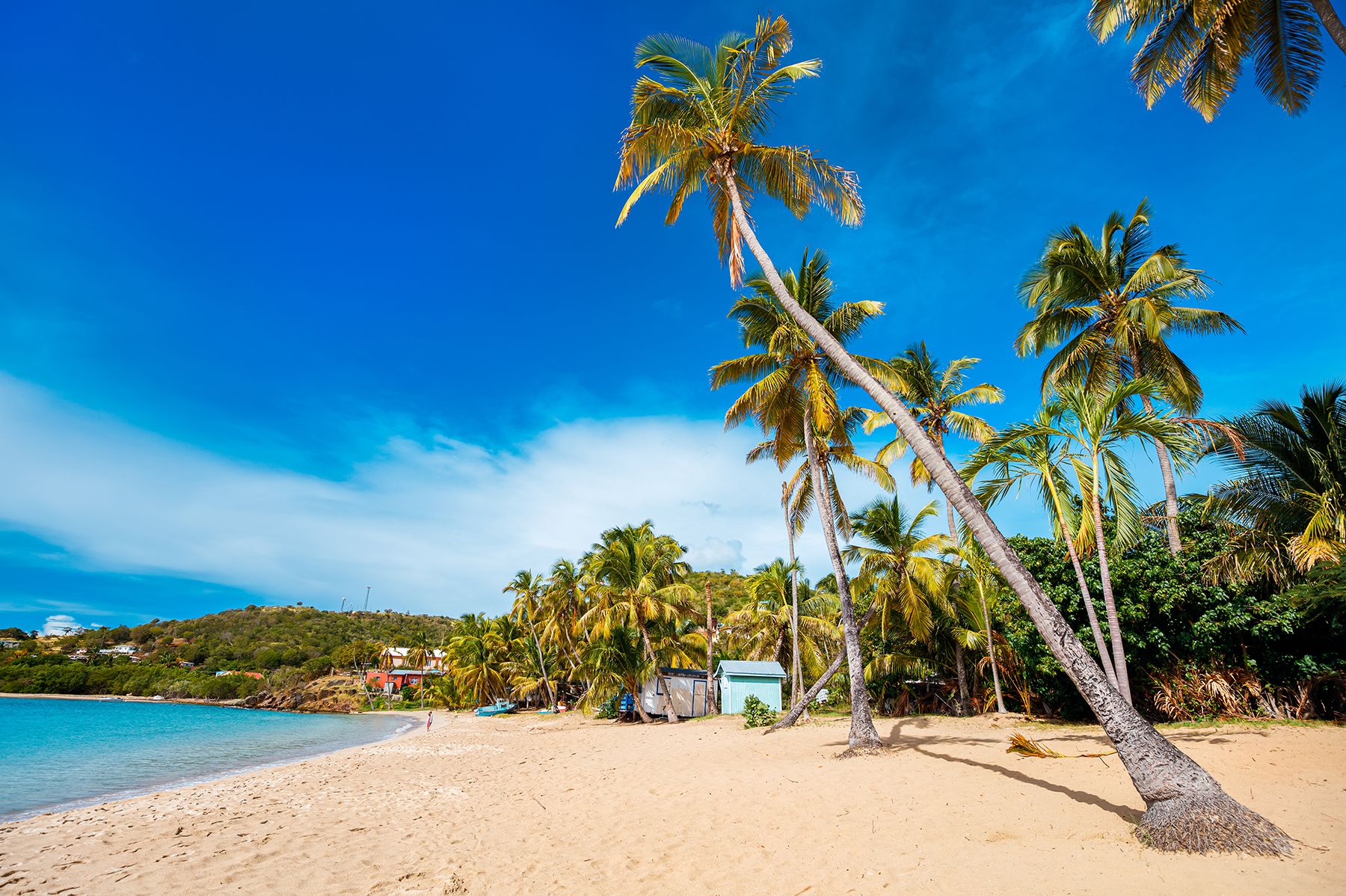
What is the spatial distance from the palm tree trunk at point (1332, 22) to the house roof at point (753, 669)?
2514 cm

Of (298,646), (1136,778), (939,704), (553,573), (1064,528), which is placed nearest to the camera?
(1136,778)

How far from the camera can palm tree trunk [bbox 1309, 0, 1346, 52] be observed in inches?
286

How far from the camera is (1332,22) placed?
7.28 metres

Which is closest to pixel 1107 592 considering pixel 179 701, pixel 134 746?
pixel 134 746

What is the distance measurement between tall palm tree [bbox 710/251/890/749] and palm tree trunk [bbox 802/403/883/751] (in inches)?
0.9

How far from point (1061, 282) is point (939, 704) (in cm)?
1437

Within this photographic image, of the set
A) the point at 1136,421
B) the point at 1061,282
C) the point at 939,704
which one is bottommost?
the point at 939,704

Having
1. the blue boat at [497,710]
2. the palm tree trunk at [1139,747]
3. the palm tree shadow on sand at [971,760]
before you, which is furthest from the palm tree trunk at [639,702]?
the palm tree trunk at [1139,747]

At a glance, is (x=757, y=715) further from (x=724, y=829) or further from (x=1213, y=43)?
(x=1213, y=43)

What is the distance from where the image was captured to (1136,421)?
8883 mm

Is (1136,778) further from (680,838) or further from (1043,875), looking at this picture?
(680,838)

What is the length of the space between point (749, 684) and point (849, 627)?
15.3 m

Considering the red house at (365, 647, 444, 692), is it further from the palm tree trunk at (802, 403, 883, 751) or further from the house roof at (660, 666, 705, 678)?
the palm tree trunk at (802, 403, 883, 751)

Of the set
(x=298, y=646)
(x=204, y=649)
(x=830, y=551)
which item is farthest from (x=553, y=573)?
(x=204, y=649)
